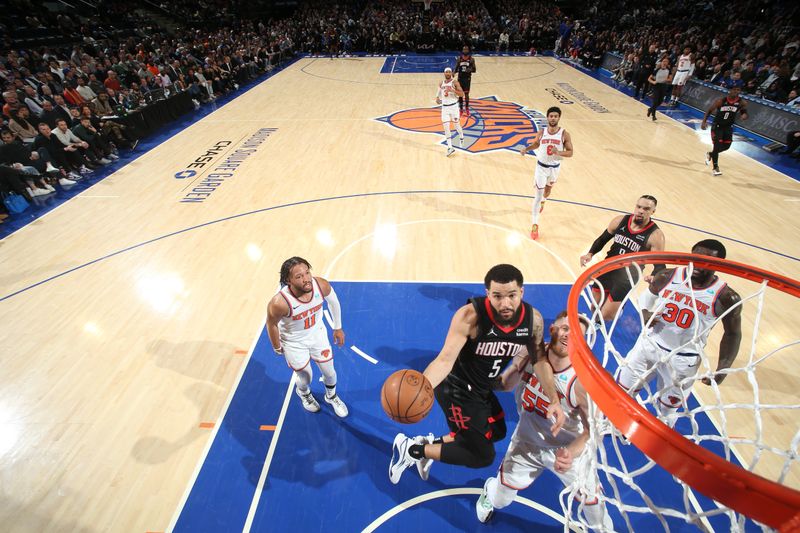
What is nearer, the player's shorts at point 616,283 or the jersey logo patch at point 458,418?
the jersey logo patch at point 458,418

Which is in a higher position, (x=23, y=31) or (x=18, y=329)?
(x=23, y=31)

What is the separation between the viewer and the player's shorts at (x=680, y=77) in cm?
1372

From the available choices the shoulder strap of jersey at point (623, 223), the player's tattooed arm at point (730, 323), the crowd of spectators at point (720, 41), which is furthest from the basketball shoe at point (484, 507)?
the crowd of spectators at point (720, 41)

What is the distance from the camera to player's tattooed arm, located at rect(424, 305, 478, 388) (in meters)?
2.81

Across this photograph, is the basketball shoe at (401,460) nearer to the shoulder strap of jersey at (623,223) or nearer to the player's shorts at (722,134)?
the shoulder strap of jersey at (623,223)

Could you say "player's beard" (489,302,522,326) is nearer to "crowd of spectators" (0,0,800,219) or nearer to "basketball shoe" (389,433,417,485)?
"basketball shoe" (389,433,417,485)

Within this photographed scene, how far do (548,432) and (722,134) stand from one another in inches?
354

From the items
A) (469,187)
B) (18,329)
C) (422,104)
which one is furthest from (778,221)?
(18,329)

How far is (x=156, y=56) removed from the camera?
57.5 ft

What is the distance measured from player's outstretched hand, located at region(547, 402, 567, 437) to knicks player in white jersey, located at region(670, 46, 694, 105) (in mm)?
15746

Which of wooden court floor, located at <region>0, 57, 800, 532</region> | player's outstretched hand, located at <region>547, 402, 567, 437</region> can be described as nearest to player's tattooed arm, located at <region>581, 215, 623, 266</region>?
wooden court floor, located at <region>0, 57, 800, 532</region>

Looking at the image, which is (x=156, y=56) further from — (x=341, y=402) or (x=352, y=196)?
(x=341, y=402)

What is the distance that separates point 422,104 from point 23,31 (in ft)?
61.5

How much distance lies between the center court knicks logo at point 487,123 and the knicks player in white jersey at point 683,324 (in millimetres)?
7679
